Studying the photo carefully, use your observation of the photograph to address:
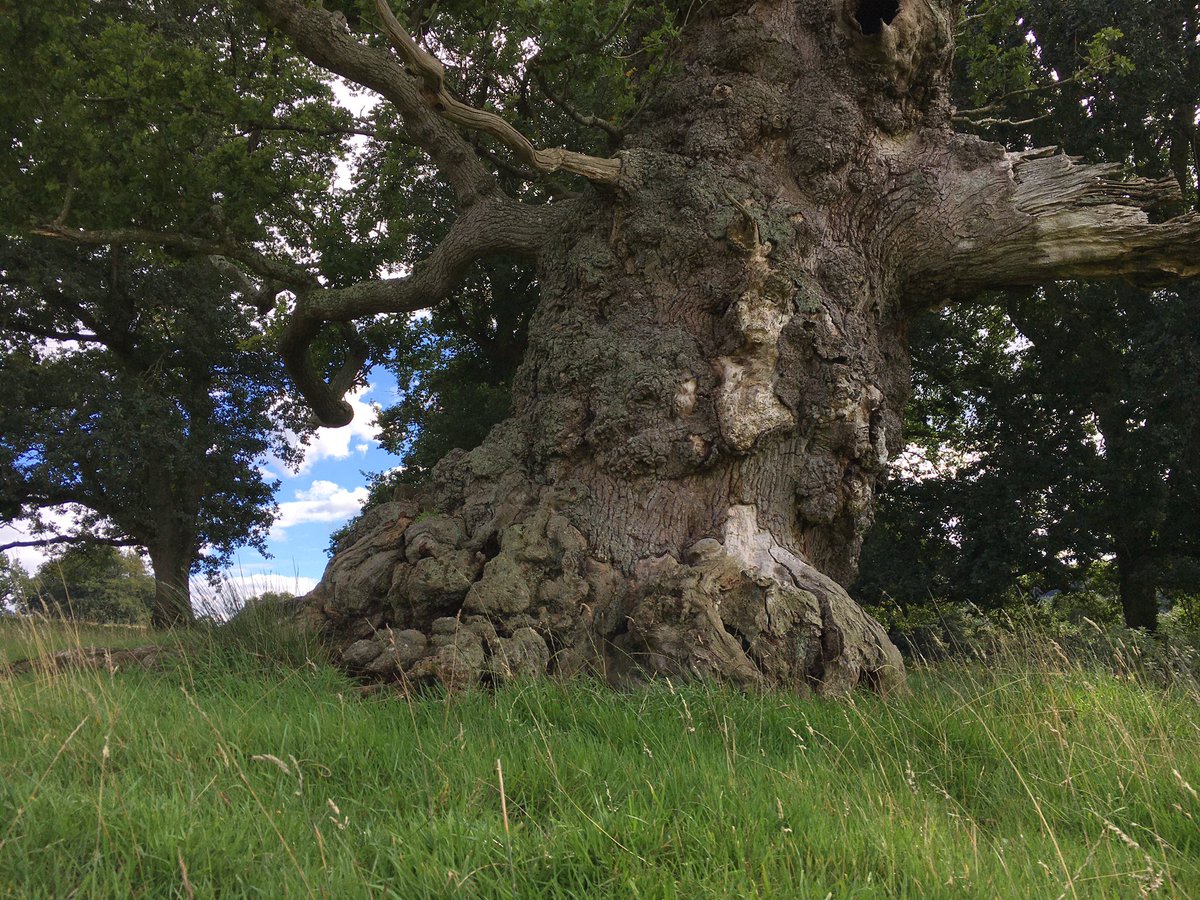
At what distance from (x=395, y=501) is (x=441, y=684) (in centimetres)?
264

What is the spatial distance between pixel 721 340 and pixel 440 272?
11.4 ft

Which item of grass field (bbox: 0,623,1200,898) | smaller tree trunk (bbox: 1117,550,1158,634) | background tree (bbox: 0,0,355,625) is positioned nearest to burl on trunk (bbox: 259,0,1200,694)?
grass field (bbox: 0,623,1200,898)

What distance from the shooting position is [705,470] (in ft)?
20.9

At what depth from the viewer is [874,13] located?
7508 mm

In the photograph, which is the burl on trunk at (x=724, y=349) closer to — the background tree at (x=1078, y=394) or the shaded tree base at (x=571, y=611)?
the shaded tree base at (x=571, y=611)

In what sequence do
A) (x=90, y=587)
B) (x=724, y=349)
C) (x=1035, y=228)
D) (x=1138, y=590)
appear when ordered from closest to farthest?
(x=724, y=349) → (x=1035, y=228) → (x=1138, y=590) → (x=90, y=587)

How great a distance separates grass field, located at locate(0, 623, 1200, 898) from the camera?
2.56m

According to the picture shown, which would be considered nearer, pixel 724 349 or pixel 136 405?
pixel 724 349

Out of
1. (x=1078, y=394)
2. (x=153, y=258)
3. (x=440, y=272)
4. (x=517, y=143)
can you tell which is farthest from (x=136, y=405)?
(x=1078, y=394)

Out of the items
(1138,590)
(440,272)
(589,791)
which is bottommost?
(1138,590)

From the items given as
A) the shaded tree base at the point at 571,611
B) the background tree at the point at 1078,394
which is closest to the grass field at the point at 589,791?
the shaded tree base at the point at 571,611

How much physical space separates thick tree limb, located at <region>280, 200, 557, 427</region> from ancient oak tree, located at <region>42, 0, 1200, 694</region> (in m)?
0.07

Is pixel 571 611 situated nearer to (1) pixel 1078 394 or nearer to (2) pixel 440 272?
(2) pixel 440 272

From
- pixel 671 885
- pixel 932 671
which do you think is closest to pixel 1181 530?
pixel 932 671
